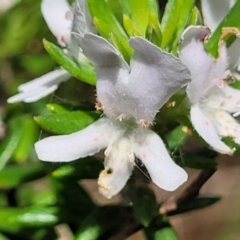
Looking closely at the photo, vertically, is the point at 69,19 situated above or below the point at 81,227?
above

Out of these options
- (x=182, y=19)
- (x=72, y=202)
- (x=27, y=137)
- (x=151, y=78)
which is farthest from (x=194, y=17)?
(x=27, y=137)

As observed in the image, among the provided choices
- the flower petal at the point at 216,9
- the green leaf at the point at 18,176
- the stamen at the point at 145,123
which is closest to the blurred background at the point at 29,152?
the green leaf at the point at 18,176

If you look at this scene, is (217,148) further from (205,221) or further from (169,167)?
(205,221)

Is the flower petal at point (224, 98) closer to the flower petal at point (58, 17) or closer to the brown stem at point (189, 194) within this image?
the brown stem at point (189, 194)

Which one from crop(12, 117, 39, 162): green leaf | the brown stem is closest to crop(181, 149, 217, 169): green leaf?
the brown stem

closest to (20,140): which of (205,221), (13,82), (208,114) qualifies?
(13,82)
